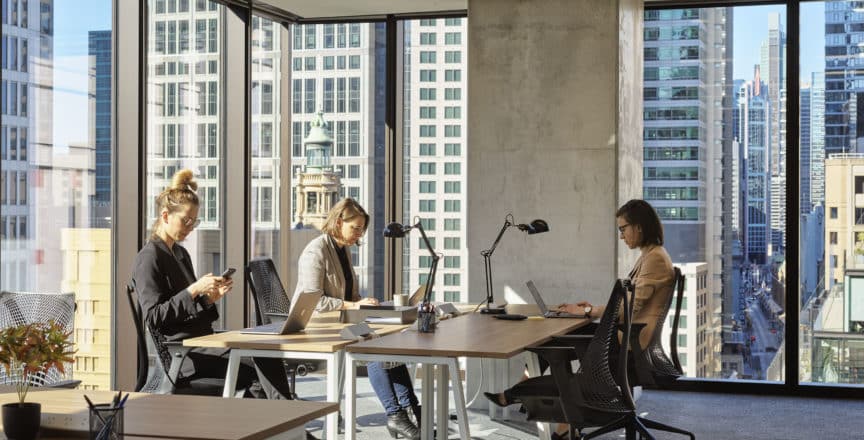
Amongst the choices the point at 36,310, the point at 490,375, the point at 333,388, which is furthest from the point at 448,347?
the point at 490,375

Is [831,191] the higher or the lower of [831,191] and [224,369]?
the higher

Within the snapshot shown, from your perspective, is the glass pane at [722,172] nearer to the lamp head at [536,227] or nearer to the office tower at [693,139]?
the office tower at [693,139]

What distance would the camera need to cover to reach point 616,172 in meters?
6.98

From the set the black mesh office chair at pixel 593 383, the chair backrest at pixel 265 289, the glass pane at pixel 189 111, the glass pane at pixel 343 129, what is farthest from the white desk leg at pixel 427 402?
the glass pane at pixel 343 129

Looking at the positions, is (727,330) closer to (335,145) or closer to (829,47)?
(829,47)

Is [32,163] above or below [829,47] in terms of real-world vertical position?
below

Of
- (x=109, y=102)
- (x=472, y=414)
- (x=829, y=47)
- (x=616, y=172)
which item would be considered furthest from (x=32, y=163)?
(x=829, y=47)

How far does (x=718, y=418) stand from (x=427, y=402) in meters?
2.45

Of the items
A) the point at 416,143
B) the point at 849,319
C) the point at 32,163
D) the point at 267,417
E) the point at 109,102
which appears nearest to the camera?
the point at 267,417

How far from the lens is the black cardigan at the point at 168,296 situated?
4.68m

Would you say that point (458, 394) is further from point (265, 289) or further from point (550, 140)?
point (550, 140)

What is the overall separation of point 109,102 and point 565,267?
9.96ft

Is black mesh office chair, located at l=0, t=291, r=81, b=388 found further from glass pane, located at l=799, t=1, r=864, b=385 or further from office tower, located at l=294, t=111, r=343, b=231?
glass pane, located at l=799, t=1, r=864, b=385

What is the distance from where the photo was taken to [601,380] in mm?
4469
